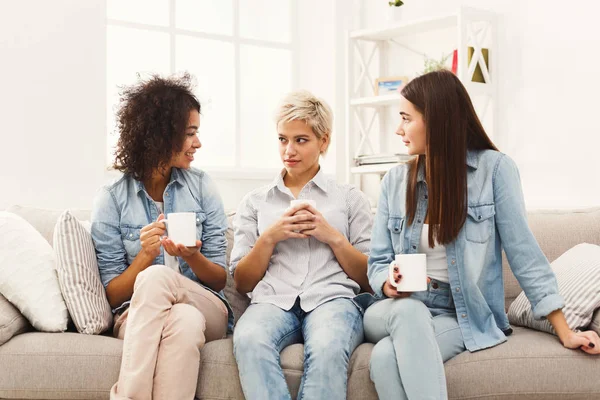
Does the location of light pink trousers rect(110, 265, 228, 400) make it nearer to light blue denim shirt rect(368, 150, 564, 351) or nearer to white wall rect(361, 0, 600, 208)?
light blue denim shirt rect(368, 150, 564, 351)

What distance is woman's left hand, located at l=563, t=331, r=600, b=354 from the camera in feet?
6.34

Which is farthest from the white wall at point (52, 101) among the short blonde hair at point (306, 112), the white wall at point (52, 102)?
the short blonde hair at point (306, 112)

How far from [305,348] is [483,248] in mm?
560

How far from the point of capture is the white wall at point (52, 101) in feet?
11.7

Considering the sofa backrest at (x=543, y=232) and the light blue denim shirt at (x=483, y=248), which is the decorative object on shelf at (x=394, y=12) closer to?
the sofa backrest at (x=543, y=232)

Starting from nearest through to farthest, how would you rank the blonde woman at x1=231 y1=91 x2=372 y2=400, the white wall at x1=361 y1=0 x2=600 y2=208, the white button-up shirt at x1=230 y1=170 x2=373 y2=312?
the blonde woman at x1=231 y1=91 x2=372 y2=400 < the white button-up shirt at x1=230 y1=170 x2=373 y2=312 < the white wall at x1=361 y1=0 x2=600 y2=208

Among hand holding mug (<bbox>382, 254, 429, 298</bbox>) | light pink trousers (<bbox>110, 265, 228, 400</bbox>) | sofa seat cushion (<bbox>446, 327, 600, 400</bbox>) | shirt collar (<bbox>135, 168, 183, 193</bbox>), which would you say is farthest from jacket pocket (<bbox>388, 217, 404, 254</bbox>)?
shirt collar (<bbox>135, 168, 183, 193</bbox>)

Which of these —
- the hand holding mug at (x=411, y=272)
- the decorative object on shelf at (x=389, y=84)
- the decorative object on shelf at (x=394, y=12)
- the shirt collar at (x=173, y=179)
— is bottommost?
the hand holding mug at (x=411, y=272)

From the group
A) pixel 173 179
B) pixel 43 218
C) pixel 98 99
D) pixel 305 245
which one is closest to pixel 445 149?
pixel 305 245

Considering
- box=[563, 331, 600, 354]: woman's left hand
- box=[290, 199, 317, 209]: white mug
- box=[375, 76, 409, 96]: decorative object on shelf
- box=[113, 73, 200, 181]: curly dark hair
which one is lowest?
box=[563, 331, 600, 354]: woman's left hand

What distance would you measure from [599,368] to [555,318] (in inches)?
6.5

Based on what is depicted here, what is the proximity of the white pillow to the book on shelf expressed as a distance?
2.30 metres

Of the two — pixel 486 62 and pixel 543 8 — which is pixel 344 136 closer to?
pixel 486 62

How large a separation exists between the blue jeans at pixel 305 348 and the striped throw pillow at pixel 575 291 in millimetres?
533
